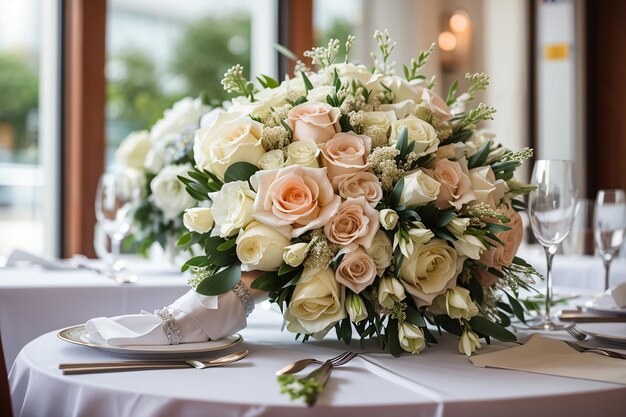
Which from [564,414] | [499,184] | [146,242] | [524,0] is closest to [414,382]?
[564,414]

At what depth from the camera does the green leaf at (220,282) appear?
105 cm

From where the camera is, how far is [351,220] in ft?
3.37

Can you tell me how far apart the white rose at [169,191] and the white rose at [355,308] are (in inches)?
36.3

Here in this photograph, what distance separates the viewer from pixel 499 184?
118cm

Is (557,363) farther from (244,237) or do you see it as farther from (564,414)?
(244,237)

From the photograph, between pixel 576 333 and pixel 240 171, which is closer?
pixel 240 171

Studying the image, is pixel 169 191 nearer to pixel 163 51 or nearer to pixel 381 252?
pixel 381 252

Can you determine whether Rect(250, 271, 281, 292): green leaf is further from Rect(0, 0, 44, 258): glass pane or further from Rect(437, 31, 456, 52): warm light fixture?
Rect(437, 31, 456, 52): warm light fixture

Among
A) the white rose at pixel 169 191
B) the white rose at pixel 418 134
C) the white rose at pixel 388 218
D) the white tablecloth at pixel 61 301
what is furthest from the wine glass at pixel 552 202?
the white rose at pixel 169 191

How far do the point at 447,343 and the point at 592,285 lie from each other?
4.86 ft

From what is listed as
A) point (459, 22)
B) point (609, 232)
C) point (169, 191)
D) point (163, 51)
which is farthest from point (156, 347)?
point (459, 22)

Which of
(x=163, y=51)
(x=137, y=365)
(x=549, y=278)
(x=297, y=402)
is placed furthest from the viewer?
(x=163, y=51)

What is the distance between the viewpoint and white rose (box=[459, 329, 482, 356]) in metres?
1.04

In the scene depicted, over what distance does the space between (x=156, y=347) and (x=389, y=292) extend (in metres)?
0.32
